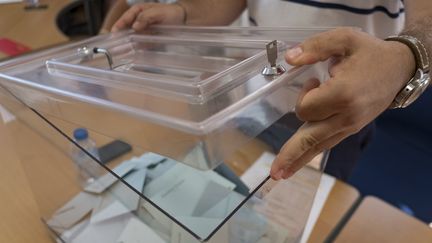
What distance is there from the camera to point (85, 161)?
2.11ft

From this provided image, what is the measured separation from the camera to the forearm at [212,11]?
0.90 m

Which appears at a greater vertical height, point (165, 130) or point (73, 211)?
point (165, 130)

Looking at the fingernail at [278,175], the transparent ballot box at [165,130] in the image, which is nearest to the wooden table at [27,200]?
the transparent ballot box at [165,130]

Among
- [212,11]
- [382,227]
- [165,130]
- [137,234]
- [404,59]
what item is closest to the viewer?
[165,130]

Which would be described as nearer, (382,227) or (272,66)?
(272,66)

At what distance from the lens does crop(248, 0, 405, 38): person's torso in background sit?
2.60 ft

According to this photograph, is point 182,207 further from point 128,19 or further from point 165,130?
point 128,19

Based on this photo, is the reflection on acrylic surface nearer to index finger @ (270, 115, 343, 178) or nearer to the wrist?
index finger @ (270, 115, 343, 178)

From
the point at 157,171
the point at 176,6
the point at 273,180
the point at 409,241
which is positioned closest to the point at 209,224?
the point at 273,180

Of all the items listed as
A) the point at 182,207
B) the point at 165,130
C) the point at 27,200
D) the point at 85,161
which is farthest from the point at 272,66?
the point at 27,200

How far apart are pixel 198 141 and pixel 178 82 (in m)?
0.11

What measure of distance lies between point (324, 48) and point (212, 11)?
611 mm

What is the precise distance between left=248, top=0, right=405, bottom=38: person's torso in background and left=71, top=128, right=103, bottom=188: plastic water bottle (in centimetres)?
53

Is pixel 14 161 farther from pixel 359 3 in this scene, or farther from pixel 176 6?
pixel 359 3
